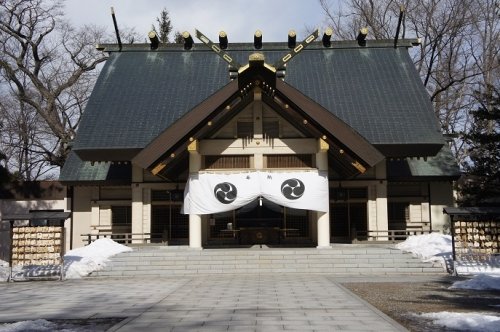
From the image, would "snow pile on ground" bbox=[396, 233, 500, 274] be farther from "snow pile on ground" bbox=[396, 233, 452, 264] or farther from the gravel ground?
the gravel ground

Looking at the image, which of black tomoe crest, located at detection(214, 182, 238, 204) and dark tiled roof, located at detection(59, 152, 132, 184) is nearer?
black tomoe crest, located at detection(214, 182, 238, 204)

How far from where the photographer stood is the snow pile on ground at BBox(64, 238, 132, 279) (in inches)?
605

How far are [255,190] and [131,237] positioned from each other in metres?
6.43

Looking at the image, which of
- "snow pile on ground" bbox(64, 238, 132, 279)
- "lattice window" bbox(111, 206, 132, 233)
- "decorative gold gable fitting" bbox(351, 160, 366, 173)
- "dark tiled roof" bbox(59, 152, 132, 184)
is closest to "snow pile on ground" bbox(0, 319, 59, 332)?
"snow pile on ground" bbox(64, 238, 132, 279)

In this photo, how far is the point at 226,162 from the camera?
754 inches

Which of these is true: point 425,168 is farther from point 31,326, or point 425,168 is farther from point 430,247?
point 31,326

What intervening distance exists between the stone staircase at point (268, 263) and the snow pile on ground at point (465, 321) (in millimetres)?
7248

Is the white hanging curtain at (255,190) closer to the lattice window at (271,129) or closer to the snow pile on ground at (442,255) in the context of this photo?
the lattice window at (271,129)

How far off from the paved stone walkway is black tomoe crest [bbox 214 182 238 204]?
4440mm

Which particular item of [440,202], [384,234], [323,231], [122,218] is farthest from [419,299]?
[122,218]

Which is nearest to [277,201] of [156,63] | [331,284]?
[331,284]

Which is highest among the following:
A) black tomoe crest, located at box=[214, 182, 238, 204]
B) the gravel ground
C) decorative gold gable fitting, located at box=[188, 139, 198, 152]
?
decorative gold gable fitting, located at box=[188, 139, 198, 152]

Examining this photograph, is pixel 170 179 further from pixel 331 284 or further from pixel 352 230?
pixel 331 284

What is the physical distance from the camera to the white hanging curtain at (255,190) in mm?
18125
